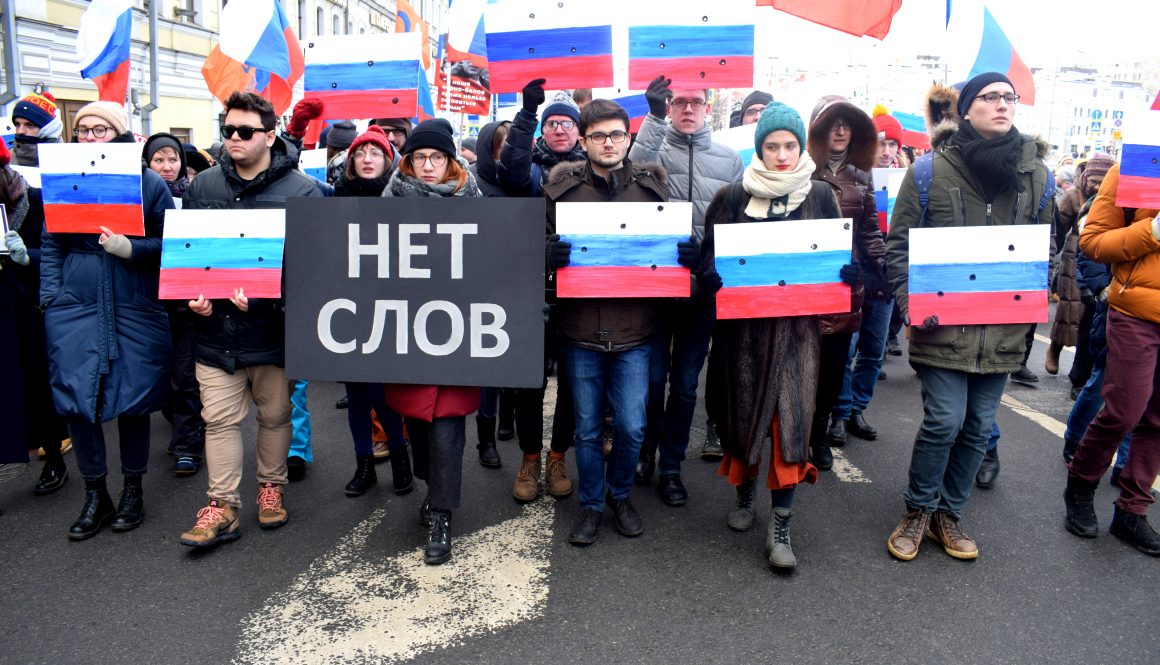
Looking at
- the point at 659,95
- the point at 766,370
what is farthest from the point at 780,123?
the point at 766,370

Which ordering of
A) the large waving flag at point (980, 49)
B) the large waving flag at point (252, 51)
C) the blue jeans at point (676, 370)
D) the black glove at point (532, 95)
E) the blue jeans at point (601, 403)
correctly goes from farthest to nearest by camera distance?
1. the large waving flag at point (252, 51)
2. the large waving flag at point (980, 49)
3. the blue jeans at point (676, 370)
4. the black glove at point (532, 95)
5. the blue jeans at point (601, 403)

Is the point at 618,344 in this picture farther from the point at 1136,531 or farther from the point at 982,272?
the point at 1136,531

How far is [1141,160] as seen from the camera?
362 cm

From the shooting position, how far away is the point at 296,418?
16.4ft

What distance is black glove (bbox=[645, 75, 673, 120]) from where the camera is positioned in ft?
13.3

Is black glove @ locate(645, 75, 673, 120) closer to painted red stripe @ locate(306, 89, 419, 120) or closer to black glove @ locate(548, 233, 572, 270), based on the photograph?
black glove @ locate(548, 233, 572, 270)

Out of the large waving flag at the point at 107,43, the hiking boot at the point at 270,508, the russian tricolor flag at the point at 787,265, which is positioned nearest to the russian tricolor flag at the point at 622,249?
the russian tricolor flag at the point at 787,265

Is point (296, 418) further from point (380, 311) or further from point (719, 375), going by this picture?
point (719, 375)

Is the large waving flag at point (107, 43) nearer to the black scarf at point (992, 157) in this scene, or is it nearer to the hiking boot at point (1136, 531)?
the black scarf at point (992, 157)

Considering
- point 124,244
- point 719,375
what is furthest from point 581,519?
point 124,244

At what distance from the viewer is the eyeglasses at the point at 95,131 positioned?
168 inches

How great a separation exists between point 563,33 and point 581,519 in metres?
2.43

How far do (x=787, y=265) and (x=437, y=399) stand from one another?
1671 millimetres

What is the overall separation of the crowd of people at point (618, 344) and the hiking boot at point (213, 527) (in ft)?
0.03
